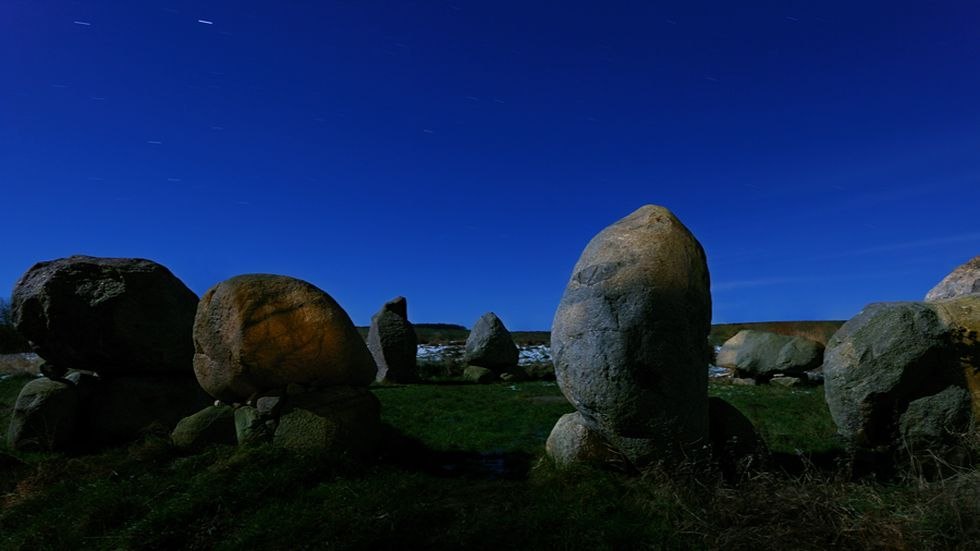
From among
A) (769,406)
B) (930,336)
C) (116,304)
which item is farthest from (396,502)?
(769,406)

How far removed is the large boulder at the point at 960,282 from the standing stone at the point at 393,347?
47.4 ft

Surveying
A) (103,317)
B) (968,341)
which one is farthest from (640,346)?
(103,317)

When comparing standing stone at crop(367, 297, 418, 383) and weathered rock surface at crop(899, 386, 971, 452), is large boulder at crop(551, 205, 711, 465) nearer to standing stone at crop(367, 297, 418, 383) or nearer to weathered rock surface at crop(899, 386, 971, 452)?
weathered rock surface at crop(899, 386, 971, 452)

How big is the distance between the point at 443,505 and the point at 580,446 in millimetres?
1770

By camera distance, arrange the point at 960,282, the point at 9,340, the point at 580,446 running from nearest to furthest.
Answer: the point at 580,446
the point at 960,282
the point at 9,340

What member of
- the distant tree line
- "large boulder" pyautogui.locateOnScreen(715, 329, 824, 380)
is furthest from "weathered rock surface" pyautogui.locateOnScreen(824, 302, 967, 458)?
the distant tree line

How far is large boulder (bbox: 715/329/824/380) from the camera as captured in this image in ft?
61.8

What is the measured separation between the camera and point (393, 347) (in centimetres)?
2077

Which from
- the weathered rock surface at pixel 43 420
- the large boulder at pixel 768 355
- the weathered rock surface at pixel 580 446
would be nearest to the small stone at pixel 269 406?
the weathered rock surface at pixel 580 446

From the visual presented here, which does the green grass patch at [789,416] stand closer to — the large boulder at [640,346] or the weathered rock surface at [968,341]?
A: the large boulder at [640,346]

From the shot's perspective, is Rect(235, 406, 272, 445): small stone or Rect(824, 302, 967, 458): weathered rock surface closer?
Rect(824, 302, 967, 458): weathered rock surface

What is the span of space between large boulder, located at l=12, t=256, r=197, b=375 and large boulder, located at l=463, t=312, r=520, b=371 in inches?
445

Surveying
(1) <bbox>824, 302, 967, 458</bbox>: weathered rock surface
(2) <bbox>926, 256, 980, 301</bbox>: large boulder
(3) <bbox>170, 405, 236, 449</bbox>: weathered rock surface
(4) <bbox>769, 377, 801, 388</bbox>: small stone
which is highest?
(2) <bbox>926, 256, 980, 301</bbox>: large boulder

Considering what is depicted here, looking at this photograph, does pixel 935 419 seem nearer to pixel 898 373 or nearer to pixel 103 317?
pixel 898 373
